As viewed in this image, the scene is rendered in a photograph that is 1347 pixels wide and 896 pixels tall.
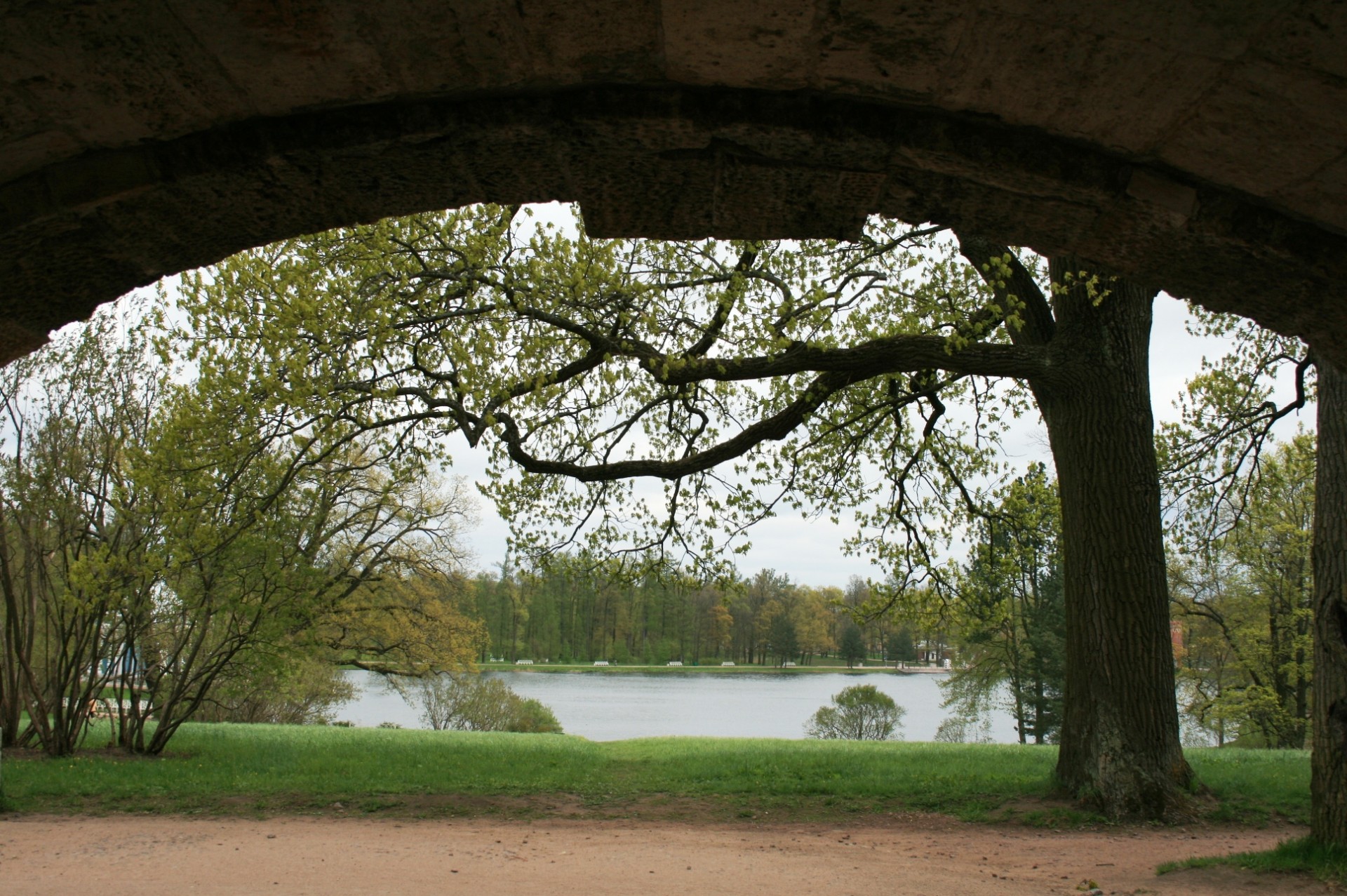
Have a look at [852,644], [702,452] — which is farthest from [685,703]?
[702,452]

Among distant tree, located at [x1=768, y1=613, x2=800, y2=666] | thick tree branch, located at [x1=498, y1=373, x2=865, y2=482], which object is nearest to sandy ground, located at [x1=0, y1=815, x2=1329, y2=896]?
thick tree branch, located at [x1=498, y1=373, x2=865, y2=482]

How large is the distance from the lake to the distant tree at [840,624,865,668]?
62.4 inches

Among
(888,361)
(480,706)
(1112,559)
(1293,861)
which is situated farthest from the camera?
(480,706)

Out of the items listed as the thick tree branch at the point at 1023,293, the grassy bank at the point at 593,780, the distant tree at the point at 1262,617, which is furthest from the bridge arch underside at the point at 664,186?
the distant tree at the point at 1262,617

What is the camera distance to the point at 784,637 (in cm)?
5738

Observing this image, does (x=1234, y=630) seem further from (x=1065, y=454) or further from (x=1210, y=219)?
(x=1210, y=219)

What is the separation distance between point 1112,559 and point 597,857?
5.54 m

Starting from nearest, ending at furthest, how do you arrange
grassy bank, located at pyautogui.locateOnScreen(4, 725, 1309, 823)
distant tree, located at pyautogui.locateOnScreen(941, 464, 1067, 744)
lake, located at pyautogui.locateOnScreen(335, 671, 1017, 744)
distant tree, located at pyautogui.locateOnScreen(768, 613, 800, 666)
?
1. grassy bank, located at pyautogui.locateOnScreen(4, 725, 1309, 823)
2. distant tree, located at pyautogui.locateOnScreen(941, 464, 1067, 744)
3. lake, located at pyautogui.locateOnScreen(335, 671, 1017, 744)
4. distant tree, located at pyautogui.locateOnScreen(768, 613, 800, 666)

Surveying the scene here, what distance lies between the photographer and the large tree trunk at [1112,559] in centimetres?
832

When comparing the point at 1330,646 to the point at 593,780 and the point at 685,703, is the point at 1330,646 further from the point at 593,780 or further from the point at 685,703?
the point at 685,703

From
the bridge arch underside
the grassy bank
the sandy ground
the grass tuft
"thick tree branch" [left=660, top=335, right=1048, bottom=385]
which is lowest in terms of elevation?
the grassy bank

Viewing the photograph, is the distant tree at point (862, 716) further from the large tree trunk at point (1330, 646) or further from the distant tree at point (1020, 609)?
the large tree trunk at point (1330, 646)

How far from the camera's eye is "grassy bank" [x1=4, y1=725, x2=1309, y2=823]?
9.04 metres

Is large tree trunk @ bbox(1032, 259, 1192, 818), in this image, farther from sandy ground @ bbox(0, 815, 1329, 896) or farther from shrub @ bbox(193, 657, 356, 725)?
shrub @ bbox(193, 657, 356, 725)
